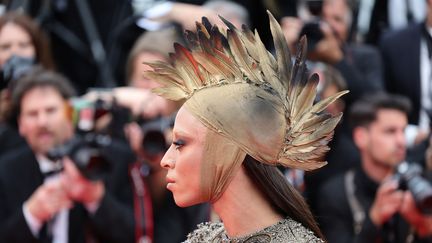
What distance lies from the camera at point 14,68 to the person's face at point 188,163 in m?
3.85

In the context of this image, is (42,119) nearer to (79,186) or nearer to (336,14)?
(79,186)

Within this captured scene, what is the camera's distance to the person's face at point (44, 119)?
6.86m

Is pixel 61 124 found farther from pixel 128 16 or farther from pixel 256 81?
pixel 256 81

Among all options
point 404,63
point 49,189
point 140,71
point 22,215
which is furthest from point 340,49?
point 22,215

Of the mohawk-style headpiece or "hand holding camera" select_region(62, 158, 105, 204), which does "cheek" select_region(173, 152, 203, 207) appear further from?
"hand holding camera" select_region(62, 158, 105, 204)

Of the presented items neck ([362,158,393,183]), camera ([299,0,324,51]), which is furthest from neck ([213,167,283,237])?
camera ([299,0,324,51])

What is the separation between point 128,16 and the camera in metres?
8.35

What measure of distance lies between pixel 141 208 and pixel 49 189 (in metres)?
0.63

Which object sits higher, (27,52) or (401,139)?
(27,52)

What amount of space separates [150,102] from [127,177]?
19.1 inches

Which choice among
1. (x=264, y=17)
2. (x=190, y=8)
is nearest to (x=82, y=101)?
(x=190, y=8)

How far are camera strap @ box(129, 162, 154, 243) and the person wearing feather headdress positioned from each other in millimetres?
3152

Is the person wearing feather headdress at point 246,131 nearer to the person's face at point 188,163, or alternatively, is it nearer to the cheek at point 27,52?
the person's face at point 188,163

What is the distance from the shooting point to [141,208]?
6.70 meters
